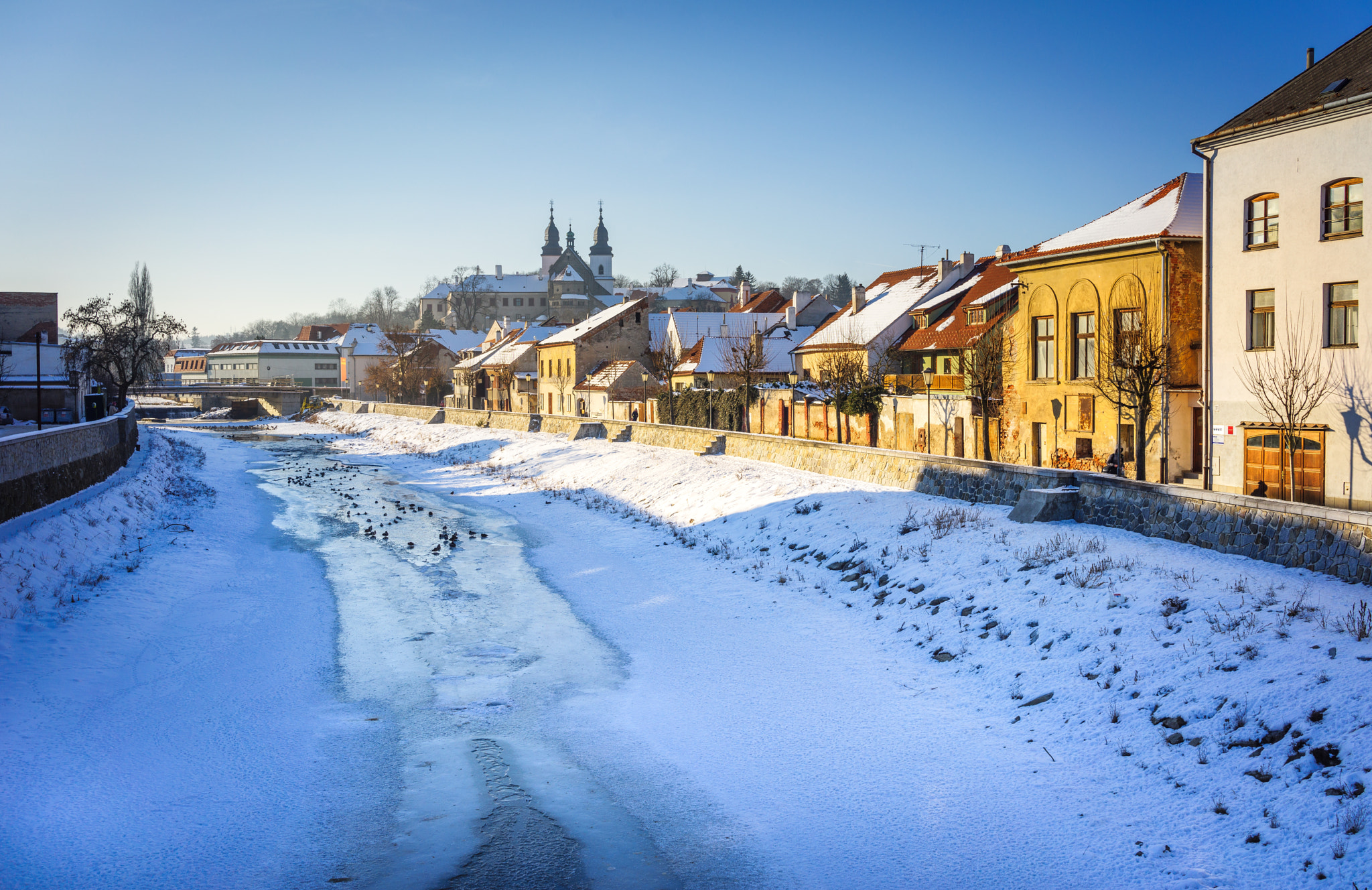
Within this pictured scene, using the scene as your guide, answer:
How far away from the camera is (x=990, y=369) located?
31.8m

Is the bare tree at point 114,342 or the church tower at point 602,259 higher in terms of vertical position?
the church tower at point 602,259

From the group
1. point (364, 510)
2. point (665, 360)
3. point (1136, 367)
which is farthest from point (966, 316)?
point (364, 510)

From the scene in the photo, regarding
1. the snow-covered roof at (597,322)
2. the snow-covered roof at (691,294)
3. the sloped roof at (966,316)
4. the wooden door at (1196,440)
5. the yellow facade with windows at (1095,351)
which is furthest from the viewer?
the snow-covered roof at (691,294)

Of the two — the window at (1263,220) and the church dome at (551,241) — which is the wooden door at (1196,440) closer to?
the window at (1263,220)

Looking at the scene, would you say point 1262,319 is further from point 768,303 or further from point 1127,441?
point 768,303

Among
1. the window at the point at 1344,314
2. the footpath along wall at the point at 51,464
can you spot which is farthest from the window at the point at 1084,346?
the footpath along wall at the point at 51,464

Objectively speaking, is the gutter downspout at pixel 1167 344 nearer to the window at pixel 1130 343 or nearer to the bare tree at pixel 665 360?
the window at pixel 1130 343

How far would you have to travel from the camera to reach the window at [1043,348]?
2966cm

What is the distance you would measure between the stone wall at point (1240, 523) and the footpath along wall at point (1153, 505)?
0.01 metres

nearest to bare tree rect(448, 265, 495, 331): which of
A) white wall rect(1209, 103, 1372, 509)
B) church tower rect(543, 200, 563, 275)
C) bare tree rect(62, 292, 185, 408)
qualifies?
church tower rect(543, 200, 563, 275)

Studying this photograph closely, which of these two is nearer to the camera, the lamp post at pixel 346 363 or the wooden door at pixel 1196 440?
the wooden door at pixel 1196 440

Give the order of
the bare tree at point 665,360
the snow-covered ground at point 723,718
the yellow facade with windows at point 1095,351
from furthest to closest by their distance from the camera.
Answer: the bare tree at point 665,360 → the yellow facade with windows at point 1095,351 → the snow-covered ground at point 723,718

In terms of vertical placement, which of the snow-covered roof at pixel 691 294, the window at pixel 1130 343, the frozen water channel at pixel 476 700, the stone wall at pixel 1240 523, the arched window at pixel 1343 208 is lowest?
the frozen water channel at pixel 476 700

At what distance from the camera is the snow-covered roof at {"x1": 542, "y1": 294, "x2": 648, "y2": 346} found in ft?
208
